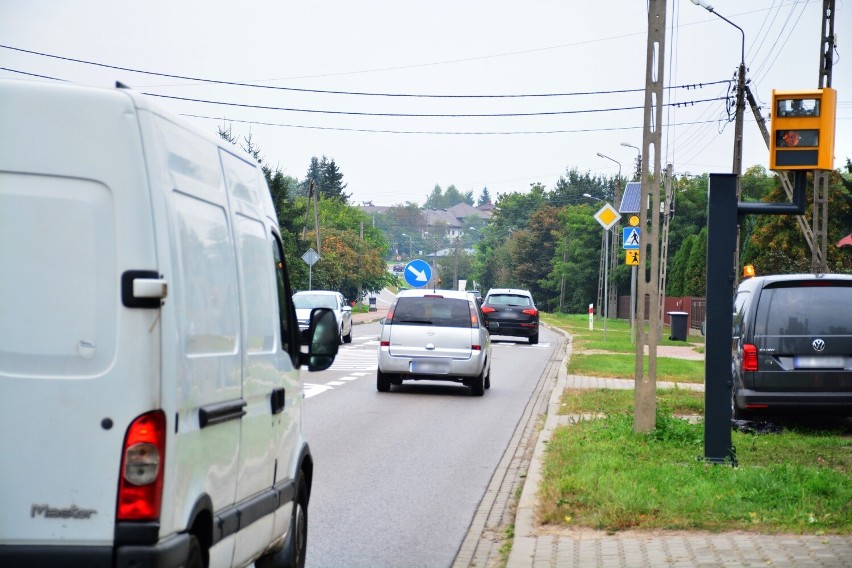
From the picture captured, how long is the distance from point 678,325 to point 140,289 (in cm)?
4097

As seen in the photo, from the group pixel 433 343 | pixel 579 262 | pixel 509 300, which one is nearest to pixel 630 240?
pixel 433 343

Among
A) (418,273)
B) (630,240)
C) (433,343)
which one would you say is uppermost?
(630,240)

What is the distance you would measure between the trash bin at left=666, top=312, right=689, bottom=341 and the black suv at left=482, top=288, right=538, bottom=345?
595 cm

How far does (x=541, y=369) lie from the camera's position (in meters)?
28.6

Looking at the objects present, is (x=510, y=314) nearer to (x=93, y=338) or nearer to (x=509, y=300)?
(x=509, y=300)

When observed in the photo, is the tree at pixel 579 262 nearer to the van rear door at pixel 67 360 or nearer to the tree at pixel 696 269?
the tree at pixel 696 269

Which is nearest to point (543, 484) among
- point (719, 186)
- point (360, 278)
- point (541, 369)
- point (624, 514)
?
point (624, 514)

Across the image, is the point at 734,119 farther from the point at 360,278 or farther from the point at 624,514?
the point at 360,278

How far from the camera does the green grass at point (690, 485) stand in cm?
844

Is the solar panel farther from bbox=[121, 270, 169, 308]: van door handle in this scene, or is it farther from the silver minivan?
bbox=[121, 270, 169, 308]: van door handle

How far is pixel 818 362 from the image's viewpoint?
13836mm

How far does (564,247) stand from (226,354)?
4152 inches

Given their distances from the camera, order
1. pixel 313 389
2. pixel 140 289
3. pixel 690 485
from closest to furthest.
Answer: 1. pixel 140 289
2. pixel 690 485
3. pixel 313 389

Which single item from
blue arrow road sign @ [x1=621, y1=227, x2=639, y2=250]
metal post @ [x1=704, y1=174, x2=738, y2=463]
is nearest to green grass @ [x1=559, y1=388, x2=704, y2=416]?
metal post @ [x1=704, y1=174, x2=738, y2=463]
